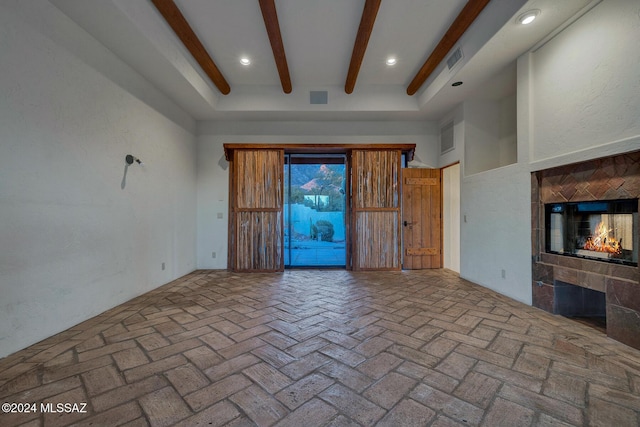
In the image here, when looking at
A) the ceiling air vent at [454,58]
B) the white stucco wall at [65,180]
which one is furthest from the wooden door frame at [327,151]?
the ceiling air vent at [454,58]

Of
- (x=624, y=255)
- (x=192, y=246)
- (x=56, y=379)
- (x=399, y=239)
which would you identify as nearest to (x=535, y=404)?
(x=624, y=255)

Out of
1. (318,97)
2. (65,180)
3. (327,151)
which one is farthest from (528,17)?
(65,180)

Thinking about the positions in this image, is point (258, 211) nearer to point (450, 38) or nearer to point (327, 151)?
point (327, 151)

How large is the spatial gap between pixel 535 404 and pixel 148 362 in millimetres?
2353

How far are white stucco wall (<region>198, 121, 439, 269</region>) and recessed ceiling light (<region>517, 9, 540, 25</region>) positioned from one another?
2.62 metres

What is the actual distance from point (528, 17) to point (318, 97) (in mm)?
2818

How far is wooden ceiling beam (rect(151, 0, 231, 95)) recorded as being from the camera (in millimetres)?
2613

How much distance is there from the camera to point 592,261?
229cm

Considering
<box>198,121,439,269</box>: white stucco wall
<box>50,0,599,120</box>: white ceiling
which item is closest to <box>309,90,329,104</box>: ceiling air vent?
<box>50,0,599,120</box>: white ceiling

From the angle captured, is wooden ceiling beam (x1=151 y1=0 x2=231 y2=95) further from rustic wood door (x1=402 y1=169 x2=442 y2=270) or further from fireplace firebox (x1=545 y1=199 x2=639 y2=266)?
fireplace firebox (x1=545 y1=199 x2=639 y2=266)

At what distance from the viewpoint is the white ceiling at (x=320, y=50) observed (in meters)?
2.49

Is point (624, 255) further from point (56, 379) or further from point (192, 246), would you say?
point (192, 246)

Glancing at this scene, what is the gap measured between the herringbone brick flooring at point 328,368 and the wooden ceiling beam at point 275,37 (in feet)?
10.2

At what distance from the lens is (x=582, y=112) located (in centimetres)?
236
